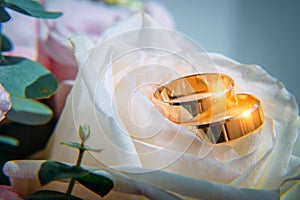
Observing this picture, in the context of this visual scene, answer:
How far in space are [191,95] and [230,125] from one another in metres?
0.03

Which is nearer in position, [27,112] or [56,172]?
[56,172]

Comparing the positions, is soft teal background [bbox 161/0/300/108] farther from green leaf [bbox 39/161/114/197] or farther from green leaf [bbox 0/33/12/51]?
green leaf [bbox 39/161/114/197]

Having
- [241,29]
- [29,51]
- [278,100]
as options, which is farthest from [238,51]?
[278,100]

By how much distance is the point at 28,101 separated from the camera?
10.0 inches

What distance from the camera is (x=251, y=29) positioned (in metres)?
1.17

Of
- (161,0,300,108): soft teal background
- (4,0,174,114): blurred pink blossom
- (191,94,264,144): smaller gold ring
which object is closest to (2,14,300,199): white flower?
(191,94,264,144): smaller gold ring

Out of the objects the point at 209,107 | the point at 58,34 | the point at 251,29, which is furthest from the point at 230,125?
the point at 251,29

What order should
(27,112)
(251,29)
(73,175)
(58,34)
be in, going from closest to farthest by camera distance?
1. (73,175)
2. (27,112)
3. (58,34)
4. (251,29)

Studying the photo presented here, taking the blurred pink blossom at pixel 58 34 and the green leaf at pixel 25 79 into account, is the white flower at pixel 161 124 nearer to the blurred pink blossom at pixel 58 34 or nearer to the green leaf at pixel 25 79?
the green leaf at pixel 25 79

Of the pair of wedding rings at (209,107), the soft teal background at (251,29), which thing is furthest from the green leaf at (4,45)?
the soft teal background at (251,29)

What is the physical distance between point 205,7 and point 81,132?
3.53ft

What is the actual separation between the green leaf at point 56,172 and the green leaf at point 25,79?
0.07 meters

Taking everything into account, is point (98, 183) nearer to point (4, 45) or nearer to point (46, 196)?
point (46, 196)

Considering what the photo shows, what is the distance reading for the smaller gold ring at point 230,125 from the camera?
0.59 feet
